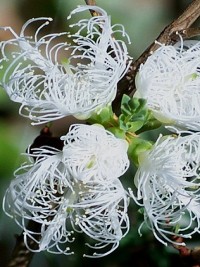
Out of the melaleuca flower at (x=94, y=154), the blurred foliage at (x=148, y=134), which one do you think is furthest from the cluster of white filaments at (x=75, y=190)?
the blurred foliage at (x=148, y=134)

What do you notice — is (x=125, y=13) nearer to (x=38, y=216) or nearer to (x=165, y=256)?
(x=165, y=256)

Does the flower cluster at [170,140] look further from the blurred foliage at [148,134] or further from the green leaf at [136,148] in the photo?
the blurred foliage at [148,134]

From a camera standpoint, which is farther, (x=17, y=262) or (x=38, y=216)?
(x=17, y=262)

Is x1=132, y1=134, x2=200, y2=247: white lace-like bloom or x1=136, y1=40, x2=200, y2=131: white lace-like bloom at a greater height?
x1=136, y1=40, x2=200, y2=131: white lace-like bloom

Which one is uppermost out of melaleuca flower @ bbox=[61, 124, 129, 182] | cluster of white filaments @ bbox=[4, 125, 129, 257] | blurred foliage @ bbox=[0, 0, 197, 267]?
melaleuca flower @ bbox=[61, 124, 129, 182]

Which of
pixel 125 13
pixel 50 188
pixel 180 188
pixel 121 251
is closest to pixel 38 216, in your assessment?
pixel 50 188

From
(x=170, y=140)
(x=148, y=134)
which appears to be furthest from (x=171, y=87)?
(x=148, y=134)

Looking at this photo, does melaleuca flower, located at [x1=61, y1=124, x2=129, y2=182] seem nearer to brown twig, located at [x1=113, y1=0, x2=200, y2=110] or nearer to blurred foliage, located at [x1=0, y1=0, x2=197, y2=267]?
brown twig, located at [x1=113, y1=0, x2=200, y2=110]

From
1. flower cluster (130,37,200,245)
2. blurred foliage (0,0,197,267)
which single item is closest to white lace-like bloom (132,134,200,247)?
flower cluster (130,37,200,245)
